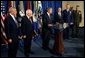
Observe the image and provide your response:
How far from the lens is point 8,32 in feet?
29.4

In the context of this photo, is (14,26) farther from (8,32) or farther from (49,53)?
(49,53)

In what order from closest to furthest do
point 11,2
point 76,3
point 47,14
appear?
point 47,14, point 11,2, point 76,3

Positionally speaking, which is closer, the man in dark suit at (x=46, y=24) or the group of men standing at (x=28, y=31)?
the group of men standing at (x=28, y=31)

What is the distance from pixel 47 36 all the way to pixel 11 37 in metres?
3.75

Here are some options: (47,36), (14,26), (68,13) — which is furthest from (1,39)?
(68,13)

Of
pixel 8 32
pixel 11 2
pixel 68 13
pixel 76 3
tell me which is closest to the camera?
pixel 8 32

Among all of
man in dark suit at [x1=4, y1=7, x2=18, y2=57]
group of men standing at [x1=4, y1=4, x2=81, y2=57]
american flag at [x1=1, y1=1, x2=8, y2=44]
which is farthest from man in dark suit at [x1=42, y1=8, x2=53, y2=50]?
man in dark suit at [x1=4, y1=7, x2=18, y2=57]

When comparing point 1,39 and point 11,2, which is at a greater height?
point 11,2

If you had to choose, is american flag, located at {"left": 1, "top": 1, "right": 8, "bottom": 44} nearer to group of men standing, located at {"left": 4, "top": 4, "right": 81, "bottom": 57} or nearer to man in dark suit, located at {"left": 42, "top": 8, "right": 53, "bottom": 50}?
group of men standing, located at {"left": 4, "top": 4, "right": 81, "bottom": 57}

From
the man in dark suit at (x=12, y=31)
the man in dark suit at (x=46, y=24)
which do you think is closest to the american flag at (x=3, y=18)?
the man in dark suit at (x=46, y=24)

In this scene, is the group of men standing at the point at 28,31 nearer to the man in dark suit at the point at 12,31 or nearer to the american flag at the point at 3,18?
the man in dark suit at the point at 12,31

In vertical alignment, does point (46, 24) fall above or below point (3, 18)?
below

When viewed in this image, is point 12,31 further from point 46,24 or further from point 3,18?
point 46,24

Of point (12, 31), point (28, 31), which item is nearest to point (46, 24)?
point (28, 31)
